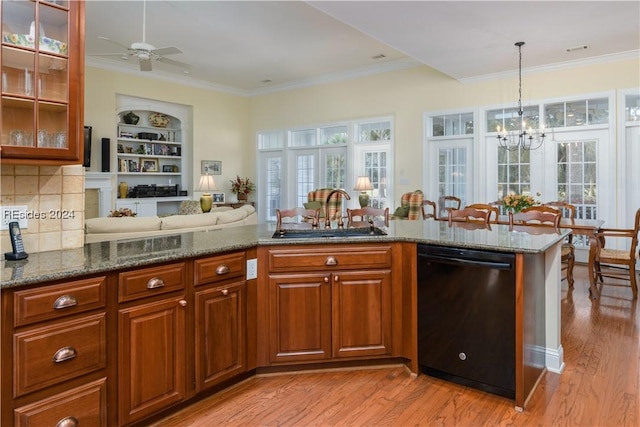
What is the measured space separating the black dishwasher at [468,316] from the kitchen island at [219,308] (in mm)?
56

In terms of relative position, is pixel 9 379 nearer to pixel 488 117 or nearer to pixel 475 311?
pixel 475 311

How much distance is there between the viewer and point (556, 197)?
21.1 feet

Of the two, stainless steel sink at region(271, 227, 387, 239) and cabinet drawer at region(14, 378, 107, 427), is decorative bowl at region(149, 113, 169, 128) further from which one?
cabinet drawer at region(14, 378, 107, 427)

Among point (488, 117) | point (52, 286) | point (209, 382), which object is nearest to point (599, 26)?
point (488, 117)

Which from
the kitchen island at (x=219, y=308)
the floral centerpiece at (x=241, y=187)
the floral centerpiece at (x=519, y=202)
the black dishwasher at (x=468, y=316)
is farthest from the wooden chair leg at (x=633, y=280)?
the floral centerpiece at (x=241, y=187)

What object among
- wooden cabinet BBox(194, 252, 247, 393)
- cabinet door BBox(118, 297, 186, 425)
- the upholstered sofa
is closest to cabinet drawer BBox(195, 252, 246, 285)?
wooden cabinet BBox(194, 252, 247, 393)

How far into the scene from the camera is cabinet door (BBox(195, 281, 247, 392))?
7.47 feet

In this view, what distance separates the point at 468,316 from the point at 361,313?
657 mm

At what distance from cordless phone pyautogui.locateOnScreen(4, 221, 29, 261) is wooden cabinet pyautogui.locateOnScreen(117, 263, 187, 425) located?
1.59 ft

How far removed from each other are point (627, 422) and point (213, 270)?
2.30 m

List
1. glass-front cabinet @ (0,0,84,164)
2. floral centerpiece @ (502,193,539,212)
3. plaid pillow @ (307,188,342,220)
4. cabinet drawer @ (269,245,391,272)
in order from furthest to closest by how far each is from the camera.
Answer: plaid pillow @ (307,188,342,220) < floral centerpiece @ (502,193,539,212) < cabinet drawer @ (269,245,391,272) < glass-front cabinet @ (0,0,84,164)

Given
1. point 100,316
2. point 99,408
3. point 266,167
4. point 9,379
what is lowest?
point 99,408

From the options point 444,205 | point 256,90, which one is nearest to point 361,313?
point 444,205

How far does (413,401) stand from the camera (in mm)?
2402
